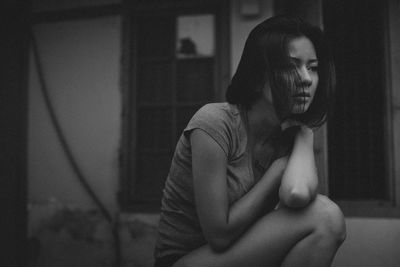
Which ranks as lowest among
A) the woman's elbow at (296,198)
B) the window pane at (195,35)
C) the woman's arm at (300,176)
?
the woman's elbow at (296,198)

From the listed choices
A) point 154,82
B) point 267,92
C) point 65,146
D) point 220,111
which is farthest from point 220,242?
point 65,146

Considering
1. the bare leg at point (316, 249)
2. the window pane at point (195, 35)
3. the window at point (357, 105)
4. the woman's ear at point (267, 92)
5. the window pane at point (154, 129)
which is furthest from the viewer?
the window pane at point (154, 129)

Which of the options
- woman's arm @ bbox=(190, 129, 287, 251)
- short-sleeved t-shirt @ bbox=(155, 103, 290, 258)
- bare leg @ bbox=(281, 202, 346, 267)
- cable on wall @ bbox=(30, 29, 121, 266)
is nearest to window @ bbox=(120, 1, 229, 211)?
cable on wall @ bbox=(30, 29, 121, 266)

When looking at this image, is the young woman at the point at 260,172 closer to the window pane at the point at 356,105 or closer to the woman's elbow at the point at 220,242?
the woman's elbow at the point at 220,242

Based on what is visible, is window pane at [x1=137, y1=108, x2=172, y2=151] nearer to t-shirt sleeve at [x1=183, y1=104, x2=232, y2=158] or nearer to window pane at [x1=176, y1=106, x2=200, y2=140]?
window pane at [x1=176, y1=106, x2=200, y2=140]

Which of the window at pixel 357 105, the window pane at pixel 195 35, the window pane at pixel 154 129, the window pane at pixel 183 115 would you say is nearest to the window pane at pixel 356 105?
the window at pixel 357 105

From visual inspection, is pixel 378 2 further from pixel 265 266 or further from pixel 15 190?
pixel 15 190

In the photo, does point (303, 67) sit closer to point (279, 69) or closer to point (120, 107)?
point (279, 69)

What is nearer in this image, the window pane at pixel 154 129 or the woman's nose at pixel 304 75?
the woman's nose at pixel 304 75

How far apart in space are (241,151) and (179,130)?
6.91 ft

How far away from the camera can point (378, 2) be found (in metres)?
3.51

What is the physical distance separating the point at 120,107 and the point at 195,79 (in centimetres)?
78

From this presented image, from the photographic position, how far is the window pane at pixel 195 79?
3.83m

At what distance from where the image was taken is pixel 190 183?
1823 millimetres
